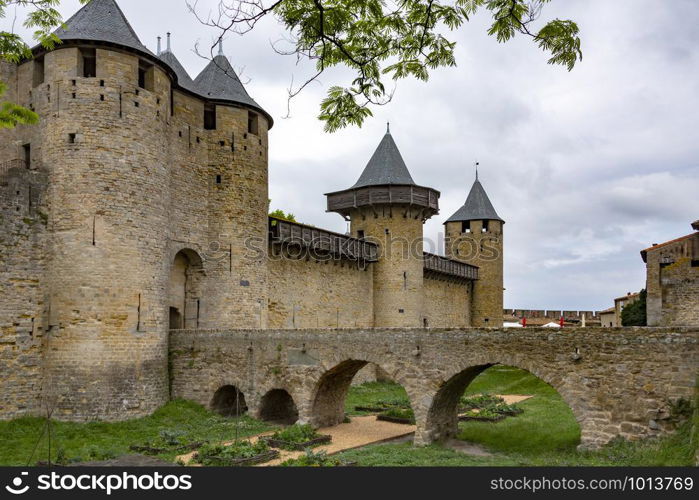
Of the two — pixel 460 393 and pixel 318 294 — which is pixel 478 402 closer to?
pixel 460 393

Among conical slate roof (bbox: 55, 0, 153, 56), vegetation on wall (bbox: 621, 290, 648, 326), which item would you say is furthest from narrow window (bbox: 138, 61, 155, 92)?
vegetation on wall (bbox: 621, 290, 648, 326)

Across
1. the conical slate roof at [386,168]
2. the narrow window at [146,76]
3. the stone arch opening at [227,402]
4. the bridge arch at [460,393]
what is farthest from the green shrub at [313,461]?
the conical slate roof at [386,168]

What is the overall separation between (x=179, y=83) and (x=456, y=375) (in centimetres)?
1419

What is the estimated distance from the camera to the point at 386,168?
102 ft

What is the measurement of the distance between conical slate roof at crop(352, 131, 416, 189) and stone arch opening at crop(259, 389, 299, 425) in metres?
13.4

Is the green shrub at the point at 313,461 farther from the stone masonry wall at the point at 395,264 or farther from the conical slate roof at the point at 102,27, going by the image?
the stone masonry wall at the point at 395,264

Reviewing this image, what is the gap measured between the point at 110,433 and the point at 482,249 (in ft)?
95.5

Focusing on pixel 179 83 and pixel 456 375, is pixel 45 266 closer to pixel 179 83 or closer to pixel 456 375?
pixel 179 83

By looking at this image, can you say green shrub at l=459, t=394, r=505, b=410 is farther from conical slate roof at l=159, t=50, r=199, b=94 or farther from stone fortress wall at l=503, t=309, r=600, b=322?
stone fortress wall at l=503, t=309, r=600, b=322

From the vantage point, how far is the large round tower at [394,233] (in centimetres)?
2997

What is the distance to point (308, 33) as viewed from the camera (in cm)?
582

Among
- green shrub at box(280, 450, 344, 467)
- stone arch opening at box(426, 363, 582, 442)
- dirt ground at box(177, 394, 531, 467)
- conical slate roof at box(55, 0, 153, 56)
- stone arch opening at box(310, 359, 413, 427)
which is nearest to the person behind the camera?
green shrub at box(280, 450, 344, 467)

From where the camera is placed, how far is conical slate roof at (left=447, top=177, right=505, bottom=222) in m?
40.4
